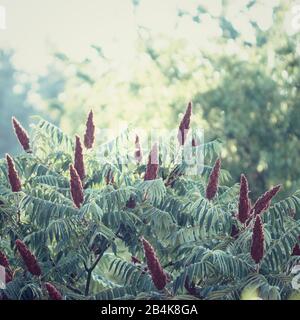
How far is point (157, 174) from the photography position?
4855 millimetres

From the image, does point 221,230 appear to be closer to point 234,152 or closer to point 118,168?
point 118,168

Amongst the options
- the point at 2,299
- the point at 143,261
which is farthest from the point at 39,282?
the point at 143,261

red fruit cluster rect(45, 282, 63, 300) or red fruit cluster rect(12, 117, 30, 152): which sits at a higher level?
red fruit cluster rect(12, 117, 30, 152)

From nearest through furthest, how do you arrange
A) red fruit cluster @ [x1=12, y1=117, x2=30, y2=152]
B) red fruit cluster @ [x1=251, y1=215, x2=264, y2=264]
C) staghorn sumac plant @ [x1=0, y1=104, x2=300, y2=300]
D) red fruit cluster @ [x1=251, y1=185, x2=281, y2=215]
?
red fruit cluster @ [x1=251, y1=215, x2=264, y2=264], staghorn sumac plant @ [x1=0, y1=104, x2=300, y2=300], red fruit cluster @ [x1=251, y1=185, x2=281, y2=215], red fruit cluster @ [x1=12, y1=117, x2=30, y2=152]

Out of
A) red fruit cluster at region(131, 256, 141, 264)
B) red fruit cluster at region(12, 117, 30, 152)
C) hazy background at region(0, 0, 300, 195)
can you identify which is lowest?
red fruit cluster at region(131, 256, 141, 264)

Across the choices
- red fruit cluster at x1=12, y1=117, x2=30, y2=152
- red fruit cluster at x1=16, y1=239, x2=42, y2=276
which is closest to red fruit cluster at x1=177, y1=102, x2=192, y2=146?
red fruit cluster at x1=12, y1=117, x2=30, y2=152

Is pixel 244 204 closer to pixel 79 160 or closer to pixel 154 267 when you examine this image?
pixel 154 267

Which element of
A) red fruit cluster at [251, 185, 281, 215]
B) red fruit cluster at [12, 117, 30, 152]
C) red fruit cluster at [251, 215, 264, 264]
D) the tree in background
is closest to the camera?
red fruit cluster at [251, 215, 264, 264]

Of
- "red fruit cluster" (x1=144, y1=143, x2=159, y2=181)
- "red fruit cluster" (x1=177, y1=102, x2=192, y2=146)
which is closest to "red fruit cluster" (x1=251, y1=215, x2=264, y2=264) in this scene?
"red fruit cluster" (x1=144, y1=143, x2=159, y2=181)

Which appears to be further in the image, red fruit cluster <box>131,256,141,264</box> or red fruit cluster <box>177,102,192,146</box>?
red fruit cluster <box>177,102,192,146</box>

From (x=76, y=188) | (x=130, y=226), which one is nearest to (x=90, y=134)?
(x=76, y=188)

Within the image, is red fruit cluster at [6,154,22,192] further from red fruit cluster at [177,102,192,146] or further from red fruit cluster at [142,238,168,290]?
red fruit cluster at [177,102,192,146]

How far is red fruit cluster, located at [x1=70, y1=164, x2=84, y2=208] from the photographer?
14.9 feet

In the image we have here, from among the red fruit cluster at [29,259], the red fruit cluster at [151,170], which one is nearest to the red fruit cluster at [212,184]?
the red fruit cluster at [151,170]
